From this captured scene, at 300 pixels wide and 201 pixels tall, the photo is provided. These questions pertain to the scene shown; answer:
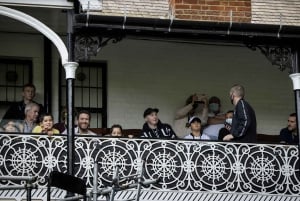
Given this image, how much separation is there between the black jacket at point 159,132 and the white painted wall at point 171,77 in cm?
193

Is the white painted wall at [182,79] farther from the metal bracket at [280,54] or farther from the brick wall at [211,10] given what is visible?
the metal bracket at [280,54]

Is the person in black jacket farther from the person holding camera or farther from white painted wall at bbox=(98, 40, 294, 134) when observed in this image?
white painted wall at bbox=(98, 40, 294, 134)

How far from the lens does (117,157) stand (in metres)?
18.0

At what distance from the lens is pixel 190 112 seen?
2095cm

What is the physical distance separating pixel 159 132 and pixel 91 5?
→ 248 centimetres

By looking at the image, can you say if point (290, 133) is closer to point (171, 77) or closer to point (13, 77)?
point (171, 77)

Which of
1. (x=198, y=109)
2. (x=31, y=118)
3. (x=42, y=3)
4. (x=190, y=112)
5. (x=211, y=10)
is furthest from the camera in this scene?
(x=198, y=109)

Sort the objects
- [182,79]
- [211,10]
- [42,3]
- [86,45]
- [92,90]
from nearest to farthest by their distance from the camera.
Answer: [86,45] → [42,3] → [211,10] → [92,90] → [182,79]

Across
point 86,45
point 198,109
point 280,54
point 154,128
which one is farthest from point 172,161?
point 198,109

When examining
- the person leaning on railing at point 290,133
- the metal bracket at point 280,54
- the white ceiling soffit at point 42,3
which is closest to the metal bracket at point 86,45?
the white ceiling soffit at point 42,3

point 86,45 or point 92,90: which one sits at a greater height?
point 86,45

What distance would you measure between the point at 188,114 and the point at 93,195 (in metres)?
6.23

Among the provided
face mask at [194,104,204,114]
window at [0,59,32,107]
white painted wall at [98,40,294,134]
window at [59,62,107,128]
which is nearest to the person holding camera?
face mask at [194,104,204,114]

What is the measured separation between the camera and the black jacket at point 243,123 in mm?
18172
